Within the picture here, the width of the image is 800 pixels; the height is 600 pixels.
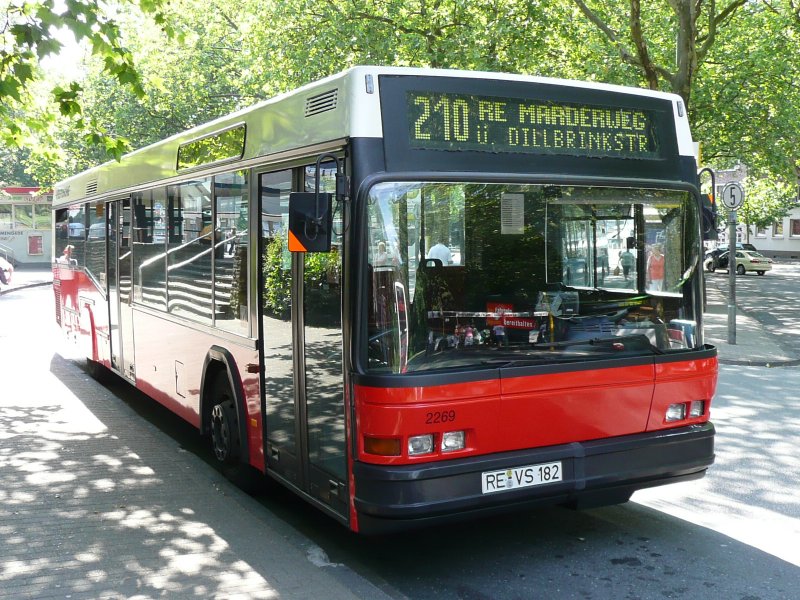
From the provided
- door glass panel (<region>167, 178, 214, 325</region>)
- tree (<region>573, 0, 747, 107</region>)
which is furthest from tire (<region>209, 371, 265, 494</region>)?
tree (<region>573, 0, 747, 107</region>)

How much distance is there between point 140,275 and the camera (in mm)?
9508

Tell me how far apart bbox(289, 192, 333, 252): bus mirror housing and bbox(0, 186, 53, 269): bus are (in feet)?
173

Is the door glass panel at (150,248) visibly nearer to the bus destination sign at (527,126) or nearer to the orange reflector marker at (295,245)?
the orange reflector marker at (295,245)

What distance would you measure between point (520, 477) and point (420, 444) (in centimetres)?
61

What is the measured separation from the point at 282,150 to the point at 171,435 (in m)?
4.37

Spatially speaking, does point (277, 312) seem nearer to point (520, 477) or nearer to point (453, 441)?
point (453, 441)

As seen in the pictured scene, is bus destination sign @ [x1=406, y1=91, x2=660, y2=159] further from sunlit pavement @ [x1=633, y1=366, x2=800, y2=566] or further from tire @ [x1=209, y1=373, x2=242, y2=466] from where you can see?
tire @ [x1=209, y1=373, x2=242, y2=466]

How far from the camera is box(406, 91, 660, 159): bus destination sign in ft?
16.5

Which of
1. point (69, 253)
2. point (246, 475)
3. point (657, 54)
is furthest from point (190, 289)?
point (657, 54)


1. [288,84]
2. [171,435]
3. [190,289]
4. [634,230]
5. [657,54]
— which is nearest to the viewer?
[634,230]

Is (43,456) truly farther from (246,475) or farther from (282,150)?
(282,150)

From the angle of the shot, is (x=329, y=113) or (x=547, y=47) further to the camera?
(x=547, y=47)

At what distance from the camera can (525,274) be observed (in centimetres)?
520

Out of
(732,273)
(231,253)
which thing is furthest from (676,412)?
(732,273)
